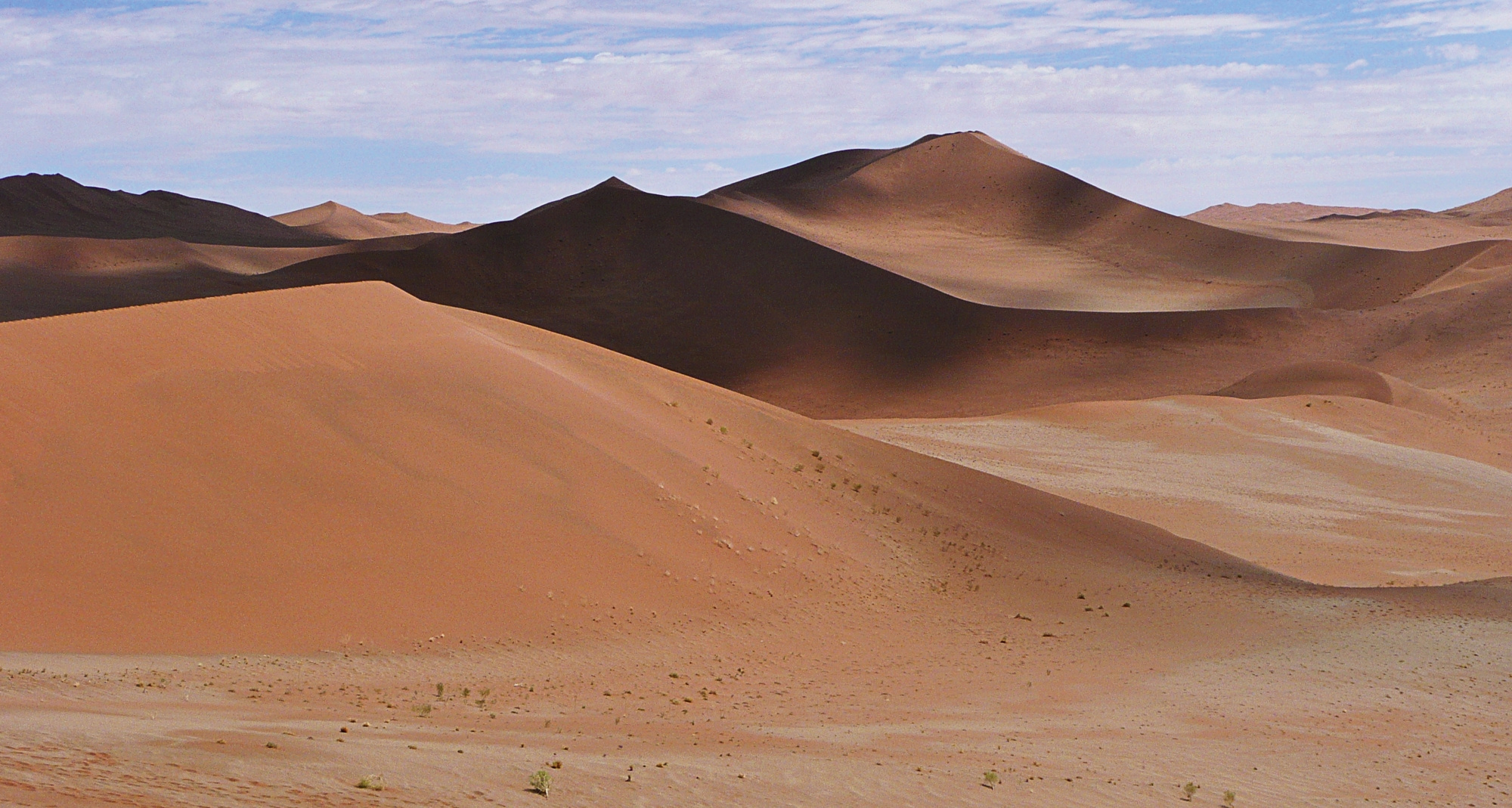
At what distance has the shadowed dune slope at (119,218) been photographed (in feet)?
308

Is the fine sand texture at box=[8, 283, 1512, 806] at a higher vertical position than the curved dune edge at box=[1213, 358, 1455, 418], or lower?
lower

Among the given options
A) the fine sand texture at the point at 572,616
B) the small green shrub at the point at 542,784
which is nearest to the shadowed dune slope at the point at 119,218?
the fine sand texture at the point at 572,616

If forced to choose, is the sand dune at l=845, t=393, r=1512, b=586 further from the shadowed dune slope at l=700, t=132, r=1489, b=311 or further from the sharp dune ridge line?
the shadowed dune slope at l=700, t=132, r=1489, b=311

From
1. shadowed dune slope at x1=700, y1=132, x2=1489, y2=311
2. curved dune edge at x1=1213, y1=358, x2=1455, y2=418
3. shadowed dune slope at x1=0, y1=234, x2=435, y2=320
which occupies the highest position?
shadowed dune slope at x1=700, y1=132, x2=1489, y2=311

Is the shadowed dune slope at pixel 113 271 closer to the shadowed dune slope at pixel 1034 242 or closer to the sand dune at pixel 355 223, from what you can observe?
the shadowed dune slope at pixel 1034 242

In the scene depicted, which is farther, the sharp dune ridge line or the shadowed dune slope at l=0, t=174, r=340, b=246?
the shadowed dune slope at l=0, t=174, r=340, b=246

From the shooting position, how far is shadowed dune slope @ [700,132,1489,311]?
61969mm

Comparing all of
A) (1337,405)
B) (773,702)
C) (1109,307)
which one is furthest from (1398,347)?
(773,702)

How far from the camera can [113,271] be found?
66562 mm

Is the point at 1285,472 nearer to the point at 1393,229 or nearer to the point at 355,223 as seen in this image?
the point at 1393,229

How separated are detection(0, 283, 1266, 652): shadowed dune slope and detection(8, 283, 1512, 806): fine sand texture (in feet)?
0.17

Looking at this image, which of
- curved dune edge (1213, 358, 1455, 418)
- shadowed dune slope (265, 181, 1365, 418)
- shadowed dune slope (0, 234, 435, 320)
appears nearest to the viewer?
curved dune edge (1213, 358, 1455, 418)

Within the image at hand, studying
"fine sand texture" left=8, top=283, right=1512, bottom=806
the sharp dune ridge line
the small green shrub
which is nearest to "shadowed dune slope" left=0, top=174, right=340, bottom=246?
the sharp dune ridge line

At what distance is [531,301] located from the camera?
2245 inches
